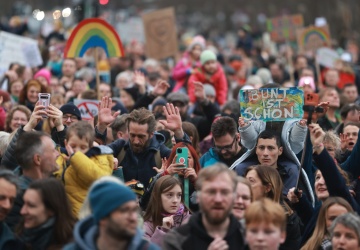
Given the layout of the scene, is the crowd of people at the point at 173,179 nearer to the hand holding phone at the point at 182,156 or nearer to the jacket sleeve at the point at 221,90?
the hand holding phone at the point at 182,156

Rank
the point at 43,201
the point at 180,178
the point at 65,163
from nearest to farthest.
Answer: the point at 43,201 → the point at 65,163 → the point at 180,178

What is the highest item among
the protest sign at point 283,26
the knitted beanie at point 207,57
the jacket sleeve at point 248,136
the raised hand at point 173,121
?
the protest sign at point 283,26

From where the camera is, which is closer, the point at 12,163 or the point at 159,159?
the point at 12,163

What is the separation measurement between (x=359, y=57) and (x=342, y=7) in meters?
15.4

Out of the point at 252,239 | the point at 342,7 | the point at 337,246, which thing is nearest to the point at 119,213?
the point at 252,239

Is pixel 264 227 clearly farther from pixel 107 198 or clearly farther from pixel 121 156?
pixel 121 156

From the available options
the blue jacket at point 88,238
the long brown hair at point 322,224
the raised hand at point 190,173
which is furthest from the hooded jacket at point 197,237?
the raised hand at point 190,173

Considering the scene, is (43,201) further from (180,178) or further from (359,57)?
(359,57)

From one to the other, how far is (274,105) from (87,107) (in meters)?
3.48

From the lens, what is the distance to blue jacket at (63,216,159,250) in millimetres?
8961

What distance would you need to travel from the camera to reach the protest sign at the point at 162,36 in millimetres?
24250

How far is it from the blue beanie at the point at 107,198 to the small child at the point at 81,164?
1611 millimetres

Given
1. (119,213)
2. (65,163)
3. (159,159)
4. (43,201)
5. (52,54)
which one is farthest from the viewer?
(52,54)

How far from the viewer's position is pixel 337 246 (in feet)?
33.1
